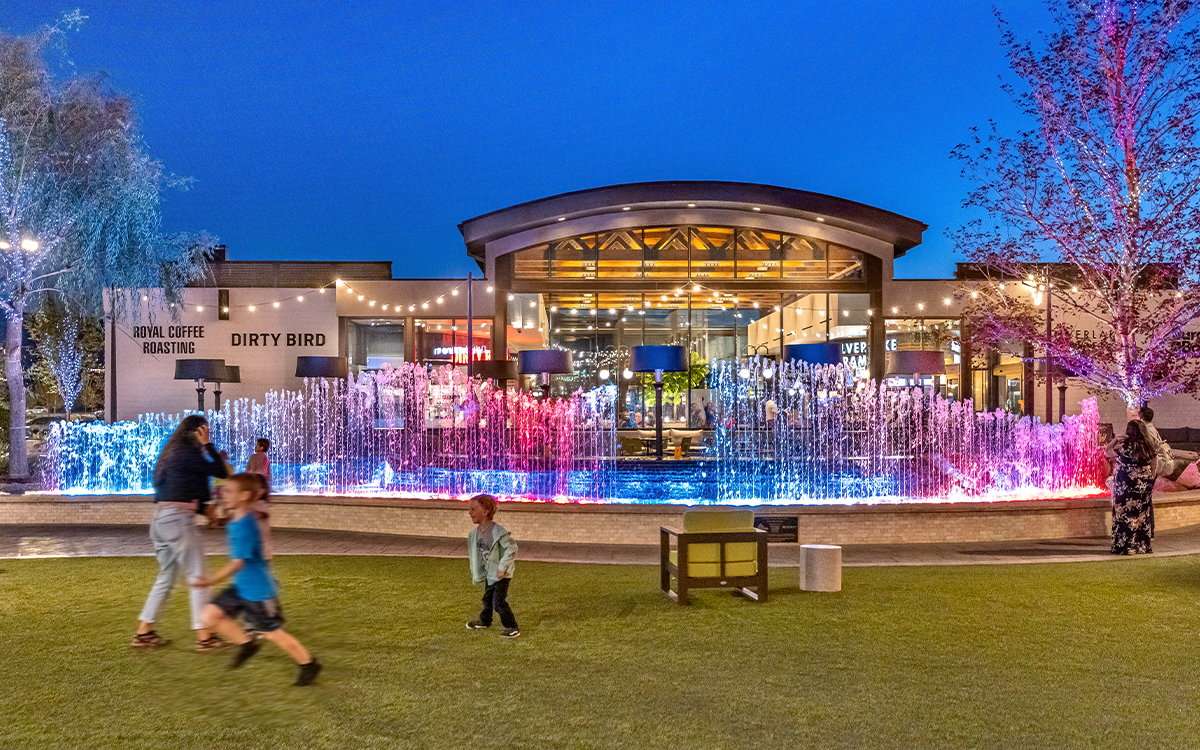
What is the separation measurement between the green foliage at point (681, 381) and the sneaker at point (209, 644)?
15809mm

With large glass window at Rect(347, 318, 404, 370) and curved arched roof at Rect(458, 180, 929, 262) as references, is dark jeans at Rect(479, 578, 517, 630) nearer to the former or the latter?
→ curved arched roof at Rect(458, 180, 929, 262)

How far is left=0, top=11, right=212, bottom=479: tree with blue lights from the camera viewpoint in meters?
17.8

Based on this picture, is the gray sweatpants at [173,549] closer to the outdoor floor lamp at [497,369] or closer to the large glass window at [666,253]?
the outdoor floor lamp at [497,369]

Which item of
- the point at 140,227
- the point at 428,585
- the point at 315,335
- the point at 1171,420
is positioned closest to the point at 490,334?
the point at 315,335

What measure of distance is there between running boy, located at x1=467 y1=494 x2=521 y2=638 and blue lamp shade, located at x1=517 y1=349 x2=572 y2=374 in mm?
9256

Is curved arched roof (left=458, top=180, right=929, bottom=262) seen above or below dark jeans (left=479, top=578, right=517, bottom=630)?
above

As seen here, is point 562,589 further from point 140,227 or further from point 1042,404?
point 1042,404

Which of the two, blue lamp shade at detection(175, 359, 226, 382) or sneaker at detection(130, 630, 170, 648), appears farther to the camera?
blue lamp shade at detection(175, 359, 226, 382)

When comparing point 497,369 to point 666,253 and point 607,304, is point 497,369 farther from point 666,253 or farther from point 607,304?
point 666,253

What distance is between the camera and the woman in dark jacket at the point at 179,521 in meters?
6.26

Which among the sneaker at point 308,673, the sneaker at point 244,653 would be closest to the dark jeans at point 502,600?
the sneaker at point 308,673

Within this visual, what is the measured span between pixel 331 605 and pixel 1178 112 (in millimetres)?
14806

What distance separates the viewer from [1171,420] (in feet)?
85.1

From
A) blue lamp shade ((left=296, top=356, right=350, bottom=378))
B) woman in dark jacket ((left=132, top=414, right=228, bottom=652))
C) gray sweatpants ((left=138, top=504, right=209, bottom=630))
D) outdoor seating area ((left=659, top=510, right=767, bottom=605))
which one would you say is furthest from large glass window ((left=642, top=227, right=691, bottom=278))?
gray sweatpants ((left=138, top=504, right=209, bottom=630))
